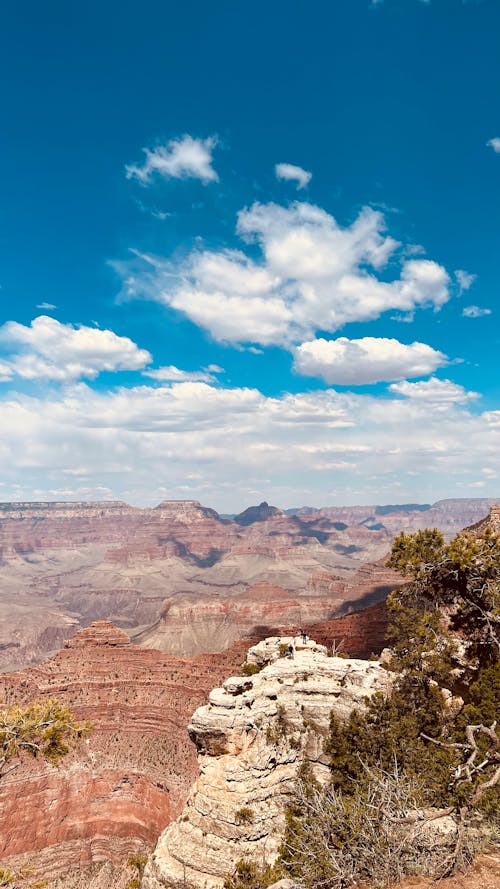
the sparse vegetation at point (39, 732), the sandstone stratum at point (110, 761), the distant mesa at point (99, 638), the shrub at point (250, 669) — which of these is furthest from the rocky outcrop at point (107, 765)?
the sparse vegetation at point (39, 732)

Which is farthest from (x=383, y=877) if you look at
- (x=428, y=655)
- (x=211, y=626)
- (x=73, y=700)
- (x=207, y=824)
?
(x=211, y=626)

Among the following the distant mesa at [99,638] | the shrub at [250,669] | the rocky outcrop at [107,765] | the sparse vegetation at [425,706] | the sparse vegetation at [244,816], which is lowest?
the rocky outcrop at [107,765]

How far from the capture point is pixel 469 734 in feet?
43.4

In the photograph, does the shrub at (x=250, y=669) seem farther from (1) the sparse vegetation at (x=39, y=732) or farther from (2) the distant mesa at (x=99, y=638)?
(2) the distant mesa at (x=99, y=638)

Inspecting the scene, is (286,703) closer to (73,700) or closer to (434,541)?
(434,541)

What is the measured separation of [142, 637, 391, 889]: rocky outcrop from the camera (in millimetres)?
28281

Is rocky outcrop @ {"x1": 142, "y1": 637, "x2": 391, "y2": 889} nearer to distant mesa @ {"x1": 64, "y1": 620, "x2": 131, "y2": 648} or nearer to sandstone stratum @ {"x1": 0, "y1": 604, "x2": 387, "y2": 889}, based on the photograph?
sandstone stratum @ {"x1": 0, "y1": 604, "x2": 387, "y2": 889}

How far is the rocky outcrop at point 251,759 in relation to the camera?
28.3 metres

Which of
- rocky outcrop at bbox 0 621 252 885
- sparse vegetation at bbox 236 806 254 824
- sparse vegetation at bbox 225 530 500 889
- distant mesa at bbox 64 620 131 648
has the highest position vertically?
sparse vegetation at bbox 225 530 500 889

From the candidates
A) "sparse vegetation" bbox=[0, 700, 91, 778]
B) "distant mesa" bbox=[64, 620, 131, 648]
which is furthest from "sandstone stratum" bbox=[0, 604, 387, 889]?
"sparse vegetation" bbox=[0, 700, 91, 778]

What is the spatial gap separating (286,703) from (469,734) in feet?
73.2

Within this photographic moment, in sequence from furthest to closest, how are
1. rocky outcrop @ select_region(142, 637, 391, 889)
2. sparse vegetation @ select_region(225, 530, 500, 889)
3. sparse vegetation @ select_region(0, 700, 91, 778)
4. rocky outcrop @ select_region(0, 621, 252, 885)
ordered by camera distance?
1. rocky outcrop @ select_region(0, 621, 252, 885)
2. rocky outcrop @ select_region(142, 637, 391, 889)
3. sparse vegetation @ select_region(0, 700, 91, 778)
4. sparse vegetation @ select_region(225, 530, 500, 889)

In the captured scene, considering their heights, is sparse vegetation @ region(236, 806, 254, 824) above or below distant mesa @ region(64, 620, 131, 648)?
above

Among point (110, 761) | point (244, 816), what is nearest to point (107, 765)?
point (110, 761)
